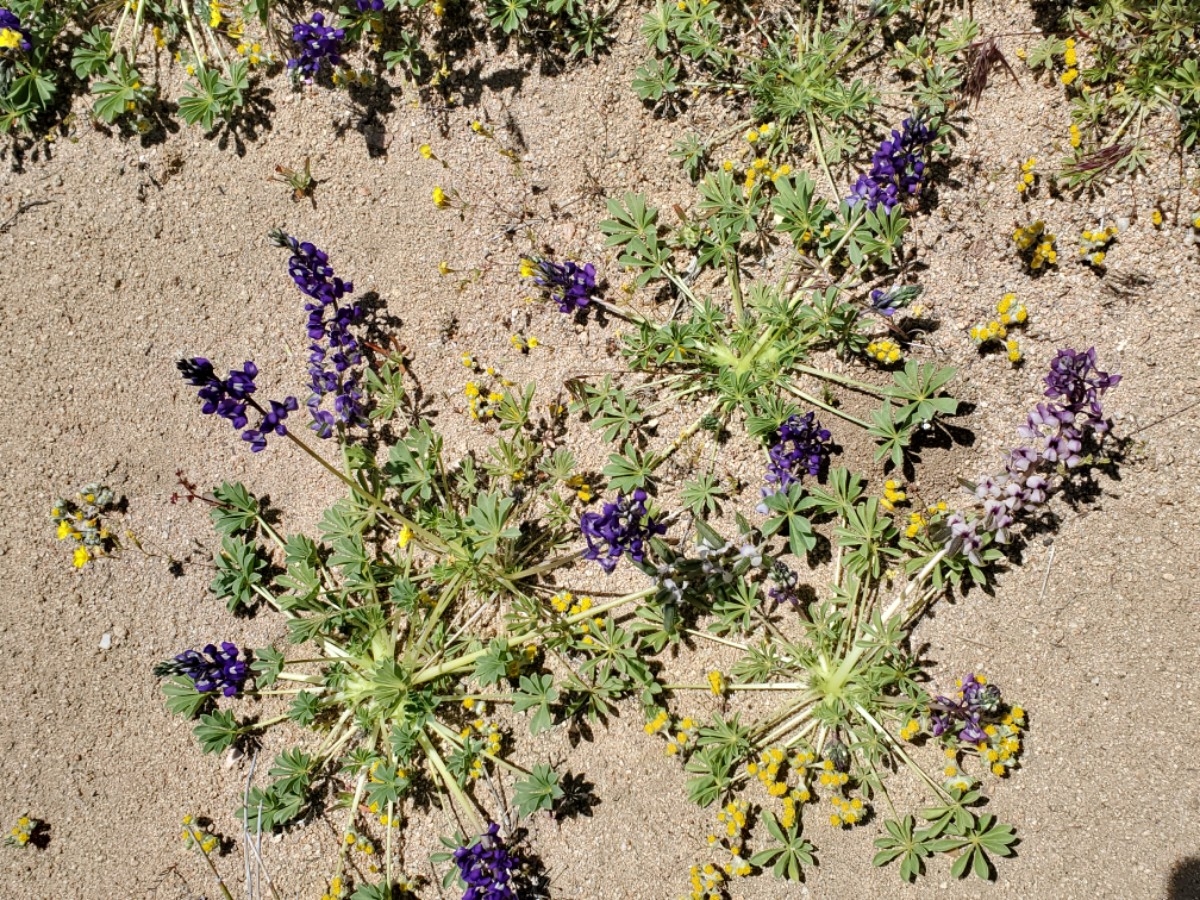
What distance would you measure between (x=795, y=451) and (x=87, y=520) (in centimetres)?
323

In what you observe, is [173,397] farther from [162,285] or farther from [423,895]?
[423,895]

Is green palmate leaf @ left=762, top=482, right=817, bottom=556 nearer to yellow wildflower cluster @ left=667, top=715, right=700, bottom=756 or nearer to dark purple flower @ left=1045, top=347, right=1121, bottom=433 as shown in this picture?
yellow wildflower cluster @ left=667, top=715, right=700, bottom=756

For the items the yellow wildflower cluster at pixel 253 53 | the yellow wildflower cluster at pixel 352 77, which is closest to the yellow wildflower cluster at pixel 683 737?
the yellow wildflower cluster at pixel 352 77

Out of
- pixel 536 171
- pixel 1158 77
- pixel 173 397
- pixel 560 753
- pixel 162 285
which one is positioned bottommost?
pixel 560 753

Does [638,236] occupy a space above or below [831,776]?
above

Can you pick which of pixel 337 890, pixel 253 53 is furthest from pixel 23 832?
pixel 253 53

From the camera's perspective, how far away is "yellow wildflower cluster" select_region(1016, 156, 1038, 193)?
138 inches

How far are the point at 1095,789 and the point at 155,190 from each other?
4787mm

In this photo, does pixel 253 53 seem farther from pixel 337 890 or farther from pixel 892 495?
pixel 337 890

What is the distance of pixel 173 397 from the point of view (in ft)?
13.4

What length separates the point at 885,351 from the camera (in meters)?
3.47

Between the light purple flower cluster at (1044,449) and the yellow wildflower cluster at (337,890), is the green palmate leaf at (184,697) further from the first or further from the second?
the light purple flower cluster at (1044,449)

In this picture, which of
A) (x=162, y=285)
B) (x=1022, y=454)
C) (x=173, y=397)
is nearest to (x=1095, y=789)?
(x=1022, y=454)

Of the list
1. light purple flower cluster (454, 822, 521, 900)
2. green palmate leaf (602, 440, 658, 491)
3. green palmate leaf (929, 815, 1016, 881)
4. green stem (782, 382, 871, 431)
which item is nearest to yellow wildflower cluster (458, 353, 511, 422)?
green palmate leaf (602, 440, 658, 491)
